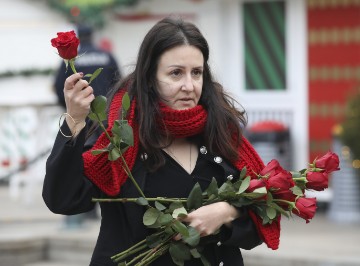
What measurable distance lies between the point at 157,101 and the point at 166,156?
19 centimetres

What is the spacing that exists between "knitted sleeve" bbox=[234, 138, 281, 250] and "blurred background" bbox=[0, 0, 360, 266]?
17.9 feet

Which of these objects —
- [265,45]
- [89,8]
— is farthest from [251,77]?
[89,8]

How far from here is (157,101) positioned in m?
3.50

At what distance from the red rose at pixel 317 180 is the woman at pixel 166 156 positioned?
0.18 m

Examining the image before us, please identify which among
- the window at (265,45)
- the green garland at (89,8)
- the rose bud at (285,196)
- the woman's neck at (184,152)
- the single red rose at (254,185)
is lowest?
the window at (265,45)

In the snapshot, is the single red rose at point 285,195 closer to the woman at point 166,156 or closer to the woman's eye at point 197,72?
the woman at point 166,156

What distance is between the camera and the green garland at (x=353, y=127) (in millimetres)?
9562

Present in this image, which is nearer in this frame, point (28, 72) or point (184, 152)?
point (184, 152)

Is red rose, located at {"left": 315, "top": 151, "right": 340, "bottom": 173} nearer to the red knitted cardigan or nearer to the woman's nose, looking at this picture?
the red knitted cardigan

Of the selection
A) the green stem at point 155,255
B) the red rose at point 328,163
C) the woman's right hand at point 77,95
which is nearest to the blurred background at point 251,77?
the red rose at point 328,163

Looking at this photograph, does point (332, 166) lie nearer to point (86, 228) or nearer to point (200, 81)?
point (200, 81)

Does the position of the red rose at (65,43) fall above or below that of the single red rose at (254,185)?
above

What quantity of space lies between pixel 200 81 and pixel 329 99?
24.7 ft

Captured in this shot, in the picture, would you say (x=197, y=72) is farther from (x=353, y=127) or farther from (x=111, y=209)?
(x=353, y=127)
